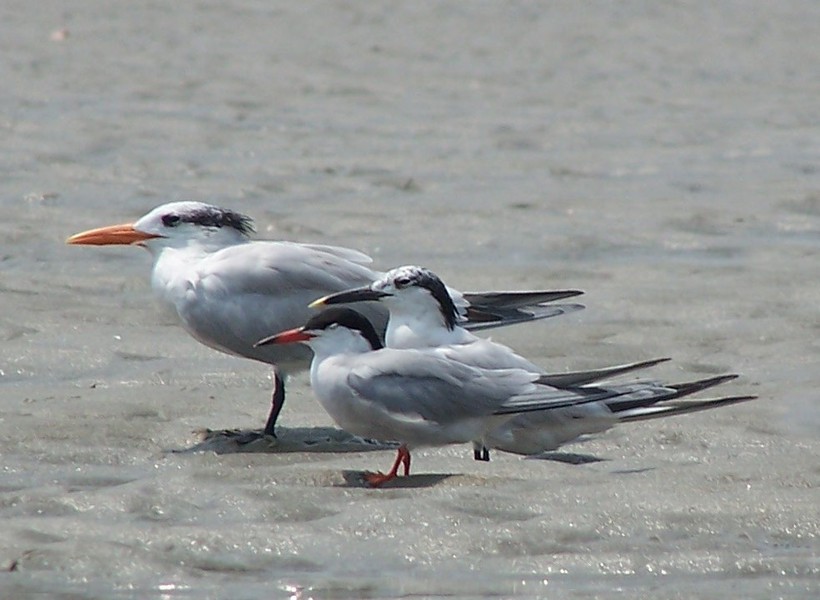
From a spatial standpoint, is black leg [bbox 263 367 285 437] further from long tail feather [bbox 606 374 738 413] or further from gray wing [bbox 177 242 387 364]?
long tail feather [bbox 606 374 738 413]

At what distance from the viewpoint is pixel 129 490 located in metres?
4.82

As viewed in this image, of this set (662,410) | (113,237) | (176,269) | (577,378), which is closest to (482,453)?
(577,378)

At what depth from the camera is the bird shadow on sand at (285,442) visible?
18.0ft

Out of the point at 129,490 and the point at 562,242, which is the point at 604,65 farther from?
the point at 129,490

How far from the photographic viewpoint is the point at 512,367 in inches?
215

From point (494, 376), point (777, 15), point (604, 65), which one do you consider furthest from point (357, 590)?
point (777, 15)

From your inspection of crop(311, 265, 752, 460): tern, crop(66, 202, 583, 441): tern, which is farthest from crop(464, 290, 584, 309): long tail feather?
crop(311, 265, 752, 460): tern

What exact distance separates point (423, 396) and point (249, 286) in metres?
0.95

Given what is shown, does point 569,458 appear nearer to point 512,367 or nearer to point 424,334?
point 512,367

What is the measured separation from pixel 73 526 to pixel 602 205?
5291mm

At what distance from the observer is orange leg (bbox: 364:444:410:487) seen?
16.5ft

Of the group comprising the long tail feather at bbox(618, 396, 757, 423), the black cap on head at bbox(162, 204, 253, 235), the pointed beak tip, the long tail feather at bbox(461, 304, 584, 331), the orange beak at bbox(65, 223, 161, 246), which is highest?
the black cap on head at bbox(162, 204, 253, 235)

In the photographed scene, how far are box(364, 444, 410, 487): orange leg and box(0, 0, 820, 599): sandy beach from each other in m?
0.05

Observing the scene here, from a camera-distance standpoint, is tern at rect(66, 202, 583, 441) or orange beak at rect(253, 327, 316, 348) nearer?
orange beak at rect(253, 327, 316, 348)
